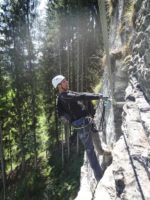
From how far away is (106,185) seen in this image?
5.13 meters

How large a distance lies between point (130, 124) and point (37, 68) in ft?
62.9

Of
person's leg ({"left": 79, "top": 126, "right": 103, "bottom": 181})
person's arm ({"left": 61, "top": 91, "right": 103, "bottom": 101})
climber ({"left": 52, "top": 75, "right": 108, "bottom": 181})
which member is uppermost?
person's arm ({"left": 61, "top": 91, "right": 103, "bottom": 101})

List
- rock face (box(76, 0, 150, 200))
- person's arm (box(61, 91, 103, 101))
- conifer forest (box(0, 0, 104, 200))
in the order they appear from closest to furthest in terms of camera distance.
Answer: rock face (box(76, 0, 150, 200)), person's arm (box(61, 91, 103, 101)), conifer forest (box(0, 0, 104, 200))

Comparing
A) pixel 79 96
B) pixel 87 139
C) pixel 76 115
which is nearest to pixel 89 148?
pixel 87 139

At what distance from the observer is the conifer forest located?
870 inches

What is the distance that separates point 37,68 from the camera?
2367 centimetres

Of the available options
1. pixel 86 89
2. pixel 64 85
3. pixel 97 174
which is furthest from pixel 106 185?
pixel 86 89

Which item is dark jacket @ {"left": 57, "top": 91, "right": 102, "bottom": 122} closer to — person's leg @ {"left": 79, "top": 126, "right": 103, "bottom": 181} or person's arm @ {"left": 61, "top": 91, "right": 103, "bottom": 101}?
person's arm @ {"left": 61, "top": 91, "right": 103, "bottom": 101}

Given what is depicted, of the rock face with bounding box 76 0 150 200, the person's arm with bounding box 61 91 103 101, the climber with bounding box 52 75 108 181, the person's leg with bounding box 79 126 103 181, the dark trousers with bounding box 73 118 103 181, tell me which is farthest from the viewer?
the person's leg with bounding box 79 126 103 181

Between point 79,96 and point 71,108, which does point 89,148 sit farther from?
point 79,96

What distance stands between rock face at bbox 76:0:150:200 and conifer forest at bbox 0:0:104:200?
13902 millimetres

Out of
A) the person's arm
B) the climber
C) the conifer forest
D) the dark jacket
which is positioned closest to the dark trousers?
the climber

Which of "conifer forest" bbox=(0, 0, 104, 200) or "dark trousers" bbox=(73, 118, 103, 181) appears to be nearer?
"dark trousers" bbox=(73, 118, 103, 181)

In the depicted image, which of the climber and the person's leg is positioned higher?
the climber
